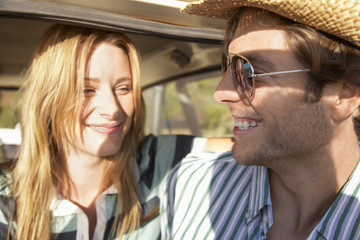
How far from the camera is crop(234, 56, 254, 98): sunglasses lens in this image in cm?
187

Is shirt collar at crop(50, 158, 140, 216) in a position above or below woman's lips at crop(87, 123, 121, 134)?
below

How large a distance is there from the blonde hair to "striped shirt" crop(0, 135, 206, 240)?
5 cm

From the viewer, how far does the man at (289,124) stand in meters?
1.77

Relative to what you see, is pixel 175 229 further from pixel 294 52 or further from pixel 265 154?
pixel 294 52

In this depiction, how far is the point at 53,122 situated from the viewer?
96.3 inches

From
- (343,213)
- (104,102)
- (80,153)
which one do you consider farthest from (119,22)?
(343,213)

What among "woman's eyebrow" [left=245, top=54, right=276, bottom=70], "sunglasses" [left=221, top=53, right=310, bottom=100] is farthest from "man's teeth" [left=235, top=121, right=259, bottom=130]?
"woman's eyebrow" [left=245, top=54, right=276, bottom=70]

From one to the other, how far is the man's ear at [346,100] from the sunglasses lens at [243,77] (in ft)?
1.23

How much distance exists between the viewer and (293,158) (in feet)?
6.23

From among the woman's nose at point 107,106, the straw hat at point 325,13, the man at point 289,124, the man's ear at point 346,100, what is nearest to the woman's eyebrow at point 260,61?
the man at point 289,124

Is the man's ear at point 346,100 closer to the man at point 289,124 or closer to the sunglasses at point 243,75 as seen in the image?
the man at point 289,124

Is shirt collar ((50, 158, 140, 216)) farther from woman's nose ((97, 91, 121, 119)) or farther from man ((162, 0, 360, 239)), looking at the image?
man ((162, 0, 360, 239))

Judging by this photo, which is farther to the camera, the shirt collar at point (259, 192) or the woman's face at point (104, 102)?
the woman's face at point (104, 102)

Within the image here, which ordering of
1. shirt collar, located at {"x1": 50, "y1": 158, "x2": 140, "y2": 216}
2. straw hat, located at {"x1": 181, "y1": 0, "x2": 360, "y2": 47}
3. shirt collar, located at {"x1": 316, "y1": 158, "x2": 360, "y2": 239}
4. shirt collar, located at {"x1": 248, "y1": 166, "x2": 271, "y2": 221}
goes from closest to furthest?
straw hat, located at {"x1": 181, "y1": 0, "x2": 360, "y2": 47} < shirt collar, located at {"x1": 316, "y1": 158, "x2": 360, "y2": 239} < shirt collar, located at {"x1": 248, "y1": 166, "x2": 271, "y2": 221} < shirt collar, located at {"x1": 50, "y1": 158, "x2": 140, "y2": 216}
